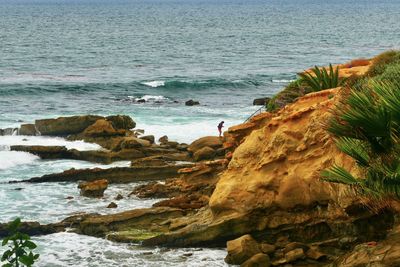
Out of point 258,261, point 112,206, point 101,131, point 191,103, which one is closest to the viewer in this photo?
point 258,261

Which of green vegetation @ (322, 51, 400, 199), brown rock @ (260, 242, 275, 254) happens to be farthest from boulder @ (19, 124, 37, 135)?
green vegetation @ (322, 51, 400, 199)

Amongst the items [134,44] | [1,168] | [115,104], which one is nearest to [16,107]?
[115,104]

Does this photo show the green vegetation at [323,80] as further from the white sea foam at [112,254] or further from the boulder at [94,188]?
the boulder at [94,188]

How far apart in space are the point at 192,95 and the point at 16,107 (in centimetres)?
1294

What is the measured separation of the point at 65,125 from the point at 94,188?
12.6m

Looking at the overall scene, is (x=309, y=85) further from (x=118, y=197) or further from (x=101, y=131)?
(x=101, y=131)

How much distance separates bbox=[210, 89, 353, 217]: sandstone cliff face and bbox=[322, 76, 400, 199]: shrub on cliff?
5482 mm

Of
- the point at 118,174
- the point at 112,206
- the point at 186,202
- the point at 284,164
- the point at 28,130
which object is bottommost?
the point at 112,206

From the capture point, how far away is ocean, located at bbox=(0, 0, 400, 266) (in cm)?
2839

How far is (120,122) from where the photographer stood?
1671 inches

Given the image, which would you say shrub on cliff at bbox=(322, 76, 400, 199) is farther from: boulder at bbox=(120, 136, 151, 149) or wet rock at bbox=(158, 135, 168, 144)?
wet rock at bbox=(158, 135, 168, 144)

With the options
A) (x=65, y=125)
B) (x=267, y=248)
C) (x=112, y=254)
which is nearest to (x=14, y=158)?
(x=65, y=125)

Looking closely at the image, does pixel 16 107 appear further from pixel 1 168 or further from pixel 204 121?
pixel 1 168

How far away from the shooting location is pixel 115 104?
5800 centimetres
